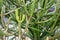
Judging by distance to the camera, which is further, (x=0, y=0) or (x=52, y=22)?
(x=52, y=22)

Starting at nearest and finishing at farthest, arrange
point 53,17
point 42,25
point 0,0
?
point 0,0, point 53,17, point 42,25

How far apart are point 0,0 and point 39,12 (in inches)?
9.6

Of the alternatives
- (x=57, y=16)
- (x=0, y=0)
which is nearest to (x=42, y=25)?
(x=57, y=16)

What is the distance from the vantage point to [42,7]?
945 mm

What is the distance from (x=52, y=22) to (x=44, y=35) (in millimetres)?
125

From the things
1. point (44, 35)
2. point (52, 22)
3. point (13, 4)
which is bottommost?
point (44, 35)

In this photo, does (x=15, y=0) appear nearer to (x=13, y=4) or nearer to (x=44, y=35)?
(x=13, y=4)

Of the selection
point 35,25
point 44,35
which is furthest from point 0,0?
point 44,35

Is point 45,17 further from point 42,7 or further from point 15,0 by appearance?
point 15,0

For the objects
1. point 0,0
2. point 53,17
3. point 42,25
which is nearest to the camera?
point 0,0

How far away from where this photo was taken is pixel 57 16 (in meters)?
0.90

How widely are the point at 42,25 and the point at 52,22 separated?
0.07 metres

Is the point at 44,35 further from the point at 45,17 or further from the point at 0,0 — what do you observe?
the point at 0,0

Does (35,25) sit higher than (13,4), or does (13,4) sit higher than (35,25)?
(13,4)
